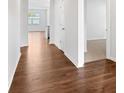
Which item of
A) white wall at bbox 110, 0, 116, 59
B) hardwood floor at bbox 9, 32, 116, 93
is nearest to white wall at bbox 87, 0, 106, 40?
white wall at bbox 110, 0, 116, 59

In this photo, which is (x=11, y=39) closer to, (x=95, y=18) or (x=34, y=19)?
(x=95, y=18)

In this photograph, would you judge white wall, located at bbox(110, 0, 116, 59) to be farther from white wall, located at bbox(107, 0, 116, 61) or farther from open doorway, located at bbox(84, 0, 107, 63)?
open doorway, located at bbox(84, 0, 107, 63)

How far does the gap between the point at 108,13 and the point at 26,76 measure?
3.43m

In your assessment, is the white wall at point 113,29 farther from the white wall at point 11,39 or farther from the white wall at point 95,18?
the white wall at point 95,18

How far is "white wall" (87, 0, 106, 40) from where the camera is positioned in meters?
11.4

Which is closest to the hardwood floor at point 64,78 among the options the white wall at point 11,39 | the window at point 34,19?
the white wall at point 11,39

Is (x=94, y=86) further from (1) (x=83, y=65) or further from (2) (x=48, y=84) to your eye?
(1) (x=83, y=65)

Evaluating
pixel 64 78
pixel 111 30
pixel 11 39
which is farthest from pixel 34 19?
pixel 64 78

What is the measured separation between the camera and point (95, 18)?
38.2 feet

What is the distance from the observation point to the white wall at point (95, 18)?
37.4 feet

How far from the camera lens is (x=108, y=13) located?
5.87m

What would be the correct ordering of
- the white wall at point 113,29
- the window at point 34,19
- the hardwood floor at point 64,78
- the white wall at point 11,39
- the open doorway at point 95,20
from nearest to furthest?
the hardwood floor at point 64,78 < the white wall at point 11,39 < the white wall at point 113,29 < the open doorway at point 95,20 < the window at point 34,19
